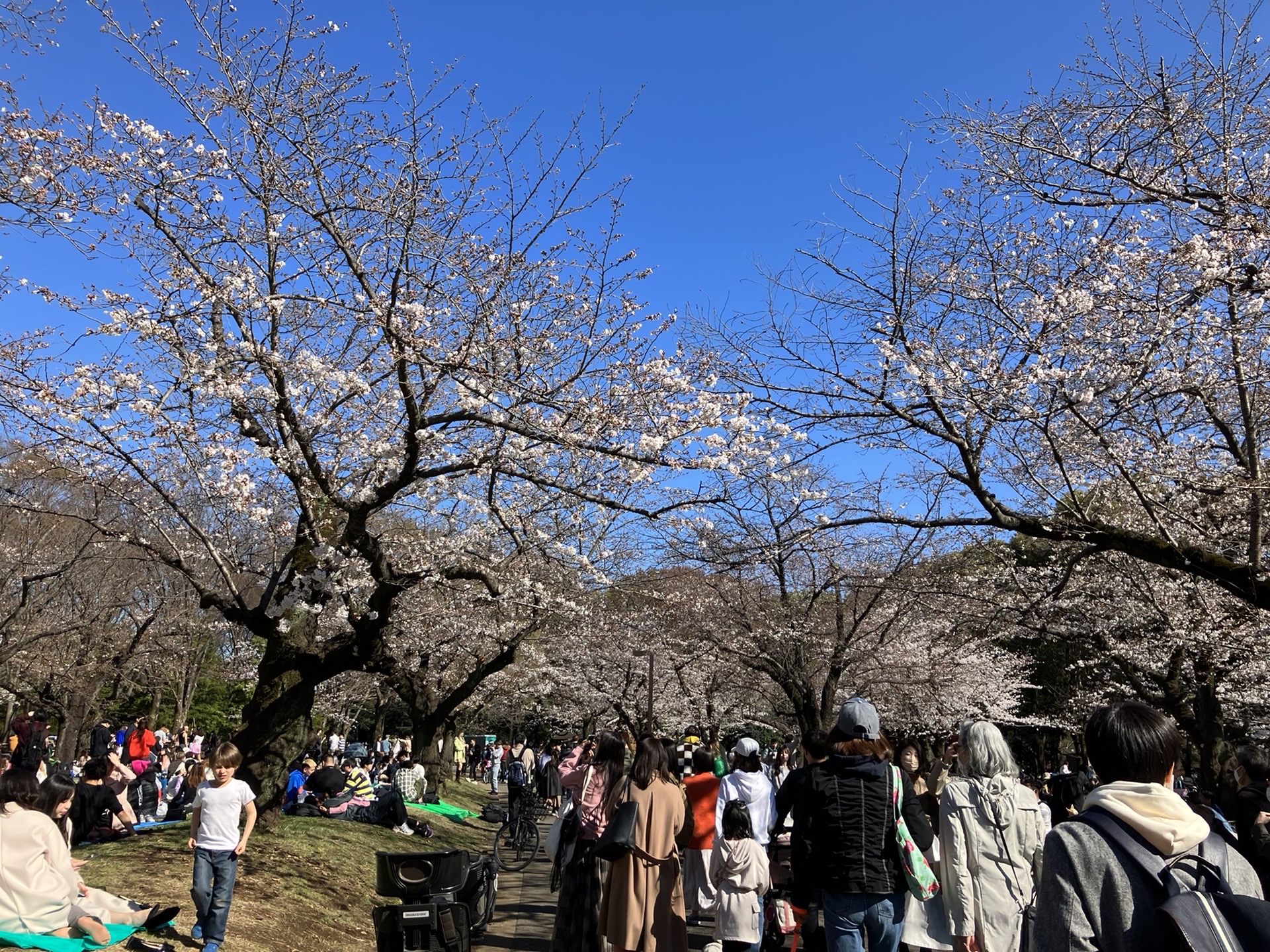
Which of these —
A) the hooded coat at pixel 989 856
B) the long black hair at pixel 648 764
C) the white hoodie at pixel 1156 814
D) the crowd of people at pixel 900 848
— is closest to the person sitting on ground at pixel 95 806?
the crowd of people at pixel 900 848

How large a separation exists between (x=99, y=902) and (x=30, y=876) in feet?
3.81

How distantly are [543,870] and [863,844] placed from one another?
31.5ft

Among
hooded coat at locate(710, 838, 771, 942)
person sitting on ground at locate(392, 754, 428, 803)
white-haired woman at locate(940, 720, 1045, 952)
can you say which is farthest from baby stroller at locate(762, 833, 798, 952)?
person sitting on ground at locate(392, 754, 428, 803)

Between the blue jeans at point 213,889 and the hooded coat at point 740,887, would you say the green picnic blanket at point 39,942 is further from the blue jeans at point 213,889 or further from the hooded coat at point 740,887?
the hooded coat at point 740,887

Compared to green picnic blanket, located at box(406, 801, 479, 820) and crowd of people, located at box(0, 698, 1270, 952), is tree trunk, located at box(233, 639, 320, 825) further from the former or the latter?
green picnic blanket, located at box(406, 801, 479, 820)

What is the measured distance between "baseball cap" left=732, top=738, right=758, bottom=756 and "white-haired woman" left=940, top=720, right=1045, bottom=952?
207 cm

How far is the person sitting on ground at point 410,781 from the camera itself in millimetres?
15234

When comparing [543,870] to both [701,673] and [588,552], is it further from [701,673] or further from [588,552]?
[701,673]

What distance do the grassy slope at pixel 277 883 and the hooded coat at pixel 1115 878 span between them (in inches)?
237

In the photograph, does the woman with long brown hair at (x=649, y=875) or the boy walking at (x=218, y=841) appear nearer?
the woman with long brown hair at (x=649, y=875)

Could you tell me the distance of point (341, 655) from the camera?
934 centimetres

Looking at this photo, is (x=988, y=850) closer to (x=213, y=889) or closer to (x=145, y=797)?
(x=213, y=889)

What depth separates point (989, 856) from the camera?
4.98 m

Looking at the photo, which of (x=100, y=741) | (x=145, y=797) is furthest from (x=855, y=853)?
(x=100, y=741)
